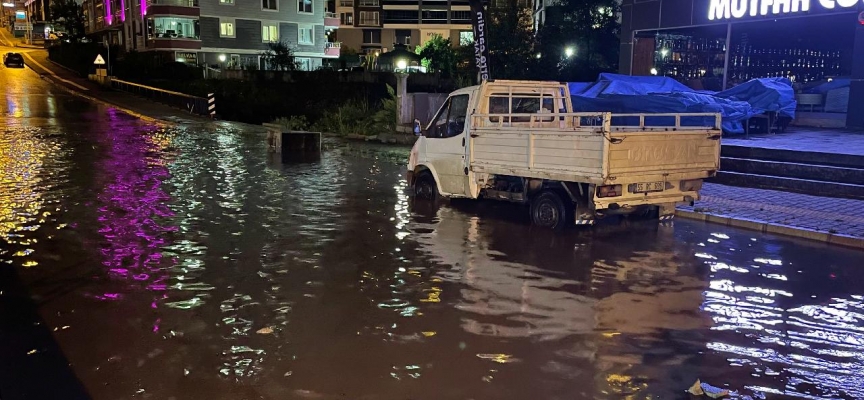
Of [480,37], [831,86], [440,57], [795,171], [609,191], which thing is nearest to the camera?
[609,191]

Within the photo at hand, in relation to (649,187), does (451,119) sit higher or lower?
higher

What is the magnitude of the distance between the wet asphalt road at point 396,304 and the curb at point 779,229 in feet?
1.16

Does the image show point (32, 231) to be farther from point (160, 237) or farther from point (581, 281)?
point (581, 281)

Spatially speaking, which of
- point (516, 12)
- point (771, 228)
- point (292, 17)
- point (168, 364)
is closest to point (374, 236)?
point (168, 364)

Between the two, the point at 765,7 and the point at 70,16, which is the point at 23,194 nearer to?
the point at 765,7

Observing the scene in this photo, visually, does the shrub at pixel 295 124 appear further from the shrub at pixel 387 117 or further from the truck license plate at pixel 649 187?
the truck license plate at pixel 649 187

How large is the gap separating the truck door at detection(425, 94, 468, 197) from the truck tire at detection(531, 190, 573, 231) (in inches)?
56.5

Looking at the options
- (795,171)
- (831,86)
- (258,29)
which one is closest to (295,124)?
(831,86)

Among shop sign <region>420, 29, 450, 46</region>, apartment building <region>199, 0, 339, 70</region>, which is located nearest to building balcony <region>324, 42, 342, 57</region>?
apartment building <region>199, 0, 339, 70</region>

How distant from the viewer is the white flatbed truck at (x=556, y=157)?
31.1 ft

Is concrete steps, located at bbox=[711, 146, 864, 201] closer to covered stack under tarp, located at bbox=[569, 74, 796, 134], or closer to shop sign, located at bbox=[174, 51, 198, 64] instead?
covered stack under tarp, located at bbox=[569, 74, 796, 134]

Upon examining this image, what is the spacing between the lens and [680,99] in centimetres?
1752

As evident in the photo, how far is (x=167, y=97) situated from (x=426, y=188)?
32744 millimetres

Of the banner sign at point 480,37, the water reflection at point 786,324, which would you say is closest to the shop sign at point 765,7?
the banner sign at point 480,37
